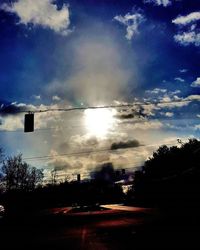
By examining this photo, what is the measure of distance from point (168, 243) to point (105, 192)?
123896mm

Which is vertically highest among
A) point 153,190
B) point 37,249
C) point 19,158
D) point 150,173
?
point 19,158

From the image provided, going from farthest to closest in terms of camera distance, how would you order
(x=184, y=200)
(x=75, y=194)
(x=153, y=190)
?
(x=75, y=194) < (x=153, y=190) < (x=184, y=200)

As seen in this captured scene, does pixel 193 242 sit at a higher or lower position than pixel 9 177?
lower

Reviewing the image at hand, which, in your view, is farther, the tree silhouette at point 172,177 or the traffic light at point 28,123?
the tree silhouette at point 172,177

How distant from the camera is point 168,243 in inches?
422

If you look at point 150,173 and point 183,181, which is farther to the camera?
point 150,173

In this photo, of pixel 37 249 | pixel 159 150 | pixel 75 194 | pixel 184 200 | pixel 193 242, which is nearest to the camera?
pixel 193 242

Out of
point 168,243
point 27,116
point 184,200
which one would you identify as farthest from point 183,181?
point 168,243

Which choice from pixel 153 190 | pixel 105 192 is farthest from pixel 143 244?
pixel 105 192

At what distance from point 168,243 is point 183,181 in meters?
35.7

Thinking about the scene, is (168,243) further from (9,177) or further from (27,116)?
(9,177)

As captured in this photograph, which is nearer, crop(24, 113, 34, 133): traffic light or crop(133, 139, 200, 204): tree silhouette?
crop(24, 113, 34, 133): traffic light

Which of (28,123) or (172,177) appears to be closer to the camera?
(28,123)

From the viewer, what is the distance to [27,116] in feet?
55.5
